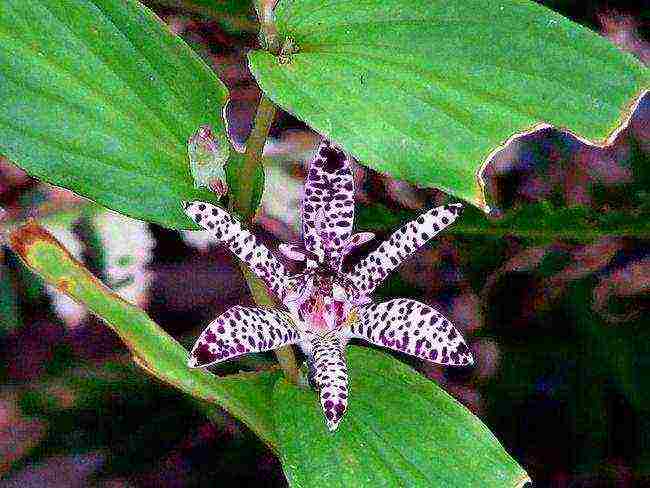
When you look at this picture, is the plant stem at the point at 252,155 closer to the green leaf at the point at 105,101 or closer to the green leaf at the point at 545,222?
the green leaf at the point at 105,101

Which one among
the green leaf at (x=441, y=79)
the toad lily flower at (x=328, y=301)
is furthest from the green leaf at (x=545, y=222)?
the green leaf at (x=441, y=79)

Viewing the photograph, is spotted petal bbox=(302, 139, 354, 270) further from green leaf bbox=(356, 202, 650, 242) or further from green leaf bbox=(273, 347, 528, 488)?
green leaf bbox=(356, 202, 650, 242)

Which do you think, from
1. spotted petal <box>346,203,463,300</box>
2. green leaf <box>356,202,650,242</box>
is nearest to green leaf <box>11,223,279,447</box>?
spotted petal <box>346,203,463,300</box>

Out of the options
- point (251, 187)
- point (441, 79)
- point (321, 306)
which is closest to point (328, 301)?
point (321, 306)

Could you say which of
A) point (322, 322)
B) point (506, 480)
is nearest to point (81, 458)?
point (322, 322)

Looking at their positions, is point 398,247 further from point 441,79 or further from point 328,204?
point 441,79
